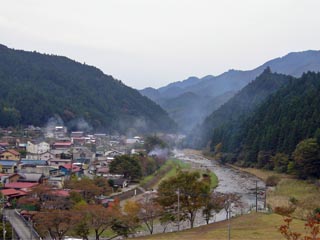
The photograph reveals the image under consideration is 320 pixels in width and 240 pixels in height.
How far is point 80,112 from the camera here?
71.1m

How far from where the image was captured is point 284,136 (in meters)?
42.0

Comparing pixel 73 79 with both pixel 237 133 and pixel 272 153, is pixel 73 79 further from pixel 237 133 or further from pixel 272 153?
pixel 272 153

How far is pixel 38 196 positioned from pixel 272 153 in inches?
1070

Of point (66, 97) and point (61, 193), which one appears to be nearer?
point (61, 193)

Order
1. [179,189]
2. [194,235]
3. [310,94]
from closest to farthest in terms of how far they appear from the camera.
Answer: [194,235]
[179,189]
[310,94]

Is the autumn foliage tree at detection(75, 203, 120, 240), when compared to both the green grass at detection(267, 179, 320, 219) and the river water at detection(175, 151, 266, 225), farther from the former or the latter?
the green grass at detection(267, 179, 320, 219)

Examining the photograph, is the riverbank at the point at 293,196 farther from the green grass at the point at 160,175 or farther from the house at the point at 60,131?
the house at the point at 60,131

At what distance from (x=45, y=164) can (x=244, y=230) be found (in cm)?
1968

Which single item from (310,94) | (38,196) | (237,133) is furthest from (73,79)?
(38,196)

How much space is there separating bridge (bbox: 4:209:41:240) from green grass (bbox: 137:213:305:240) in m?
4.56

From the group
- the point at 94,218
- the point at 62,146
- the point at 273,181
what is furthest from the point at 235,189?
the point at 62,146

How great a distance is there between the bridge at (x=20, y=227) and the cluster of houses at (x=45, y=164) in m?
2.67

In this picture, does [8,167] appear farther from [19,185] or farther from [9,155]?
[19,185]

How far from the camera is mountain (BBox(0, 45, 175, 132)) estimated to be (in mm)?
63656
